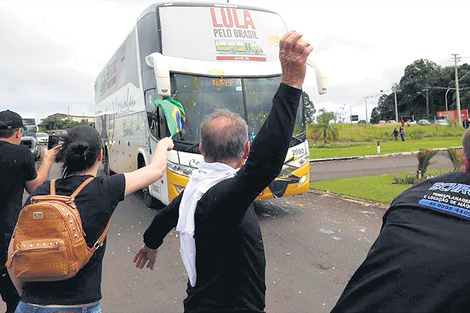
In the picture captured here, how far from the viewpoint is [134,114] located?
393 inches

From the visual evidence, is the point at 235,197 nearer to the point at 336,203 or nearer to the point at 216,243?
the point at 216,243

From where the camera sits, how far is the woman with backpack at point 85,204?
7.41 ft

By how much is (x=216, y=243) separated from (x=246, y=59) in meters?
6.80

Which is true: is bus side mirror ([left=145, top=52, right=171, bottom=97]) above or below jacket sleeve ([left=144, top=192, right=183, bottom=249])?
above

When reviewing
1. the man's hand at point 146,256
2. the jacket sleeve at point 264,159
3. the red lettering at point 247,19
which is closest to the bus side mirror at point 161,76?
the red lettering at point 247,19

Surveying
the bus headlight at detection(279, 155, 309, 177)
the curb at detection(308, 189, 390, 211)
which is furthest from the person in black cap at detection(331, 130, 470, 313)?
the curb at detection(308, 189, 390, 211)

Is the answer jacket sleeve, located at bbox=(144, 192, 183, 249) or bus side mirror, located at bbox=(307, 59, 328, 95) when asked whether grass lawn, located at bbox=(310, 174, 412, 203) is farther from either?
jacket sleeve, located at bbox=(144, 192, 183, 249)

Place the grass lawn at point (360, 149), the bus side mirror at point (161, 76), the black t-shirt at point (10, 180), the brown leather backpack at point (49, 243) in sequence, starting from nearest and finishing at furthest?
the brown leather backpack at point (49, 243)
the black t-shirt at point (10, 180)
the bus side mirror at point (161, 76)
the grass lawn at point (360, 149)

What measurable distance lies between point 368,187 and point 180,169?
6.68 meters

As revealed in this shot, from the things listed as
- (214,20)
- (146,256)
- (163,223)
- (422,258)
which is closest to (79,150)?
(163,223)

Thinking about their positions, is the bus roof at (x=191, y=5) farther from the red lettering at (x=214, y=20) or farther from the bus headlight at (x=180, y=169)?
the bus headlight at (x=180, y=169)

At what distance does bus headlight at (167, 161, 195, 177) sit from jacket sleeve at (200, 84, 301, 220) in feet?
17.9

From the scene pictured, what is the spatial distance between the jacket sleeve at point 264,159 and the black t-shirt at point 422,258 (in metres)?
0.59

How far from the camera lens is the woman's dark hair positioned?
242cm
